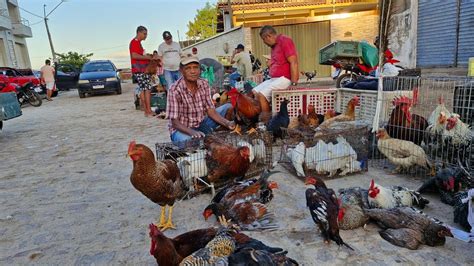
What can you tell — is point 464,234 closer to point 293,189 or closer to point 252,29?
point 293,189

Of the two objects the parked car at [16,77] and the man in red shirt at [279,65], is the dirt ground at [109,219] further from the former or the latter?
the parked car at [16,77]

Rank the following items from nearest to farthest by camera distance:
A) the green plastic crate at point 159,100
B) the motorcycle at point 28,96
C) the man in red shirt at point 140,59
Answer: the man in red shirt at point 140,59 < the green plastic crate at point 159,100 < the motorcycle at point 28,96

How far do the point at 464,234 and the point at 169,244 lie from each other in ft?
6.65

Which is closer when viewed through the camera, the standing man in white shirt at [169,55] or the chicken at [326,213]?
the chicken at [326,213]

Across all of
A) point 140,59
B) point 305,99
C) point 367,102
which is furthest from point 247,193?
point 140,59

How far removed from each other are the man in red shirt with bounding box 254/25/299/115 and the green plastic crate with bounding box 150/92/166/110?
14.7 feet

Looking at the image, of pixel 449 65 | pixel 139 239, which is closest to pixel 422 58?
pixel 449 65

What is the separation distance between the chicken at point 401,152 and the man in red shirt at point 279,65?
6.15ft

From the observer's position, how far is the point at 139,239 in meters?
2.64

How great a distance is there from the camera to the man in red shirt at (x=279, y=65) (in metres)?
5.10

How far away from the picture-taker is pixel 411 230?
2.35 meters

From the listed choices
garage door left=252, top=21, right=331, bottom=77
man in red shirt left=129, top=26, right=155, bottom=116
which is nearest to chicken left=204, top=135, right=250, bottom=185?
man in red shirt left=129, top=26, right=155, bottom=116

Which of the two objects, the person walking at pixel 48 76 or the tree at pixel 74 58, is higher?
the tree at pixel 74 58

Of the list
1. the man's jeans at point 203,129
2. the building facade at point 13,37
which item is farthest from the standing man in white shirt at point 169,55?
the building facade at point 13,37
